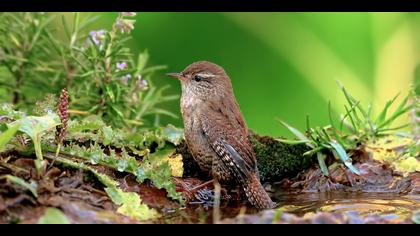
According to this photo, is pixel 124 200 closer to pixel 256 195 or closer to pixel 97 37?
pixel 256 195

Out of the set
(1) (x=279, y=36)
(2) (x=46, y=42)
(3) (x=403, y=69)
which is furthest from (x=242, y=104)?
(2) (x=46, y=42)

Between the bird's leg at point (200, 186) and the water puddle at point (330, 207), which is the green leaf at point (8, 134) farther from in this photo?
the bird's leg at point (200, 186)

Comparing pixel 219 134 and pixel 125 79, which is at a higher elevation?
pixel 125 79

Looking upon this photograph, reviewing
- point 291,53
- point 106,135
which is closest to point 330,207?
point 106,135

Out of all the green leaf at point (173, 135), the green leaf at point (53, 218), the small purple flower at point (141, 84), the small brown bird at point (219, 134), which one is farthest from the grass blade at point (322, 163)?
the green leaf at point (53, 218)

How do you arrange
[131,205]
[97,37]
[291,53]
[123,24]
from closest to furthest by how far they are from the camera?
1. [131,205]
2. [123,24]
3. [97,37]
4. [291,53]

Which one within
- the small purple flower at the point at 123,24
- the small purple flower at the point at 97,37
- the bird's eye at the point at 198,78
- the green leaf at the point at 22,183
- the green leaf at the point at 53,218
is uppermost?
the small purple flower at the point at 123,24

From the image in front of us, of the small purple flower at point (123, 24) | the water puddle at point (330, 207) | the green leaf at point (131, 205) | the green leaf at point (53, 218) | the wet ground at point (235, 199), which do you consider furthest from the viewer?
the small purple flower at point (123, 24)

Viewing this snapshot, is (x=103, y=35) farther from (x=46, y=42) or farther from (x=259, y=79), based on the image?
(x=259, y=79)
